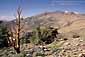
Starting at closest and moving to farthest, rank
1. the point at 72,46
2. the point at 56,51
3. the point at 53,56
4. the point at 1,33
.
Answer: the point at 53,56
the point at 56,51
the point at 72,46
the point at 1,33

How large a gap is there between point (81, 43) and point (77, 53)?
326 cm

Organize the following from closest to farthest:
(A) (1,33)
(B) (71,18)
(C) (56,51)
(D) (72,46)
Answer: (C) (56,51) → (D) (72,46) → (A) (1,33) → (B) (71,18)

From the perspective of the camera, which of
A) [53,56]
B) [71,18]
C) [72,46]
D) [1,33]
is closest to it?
[53,56]

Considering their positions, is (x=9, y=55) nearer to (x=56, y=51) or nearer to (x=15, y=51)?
(x=15, y=51)

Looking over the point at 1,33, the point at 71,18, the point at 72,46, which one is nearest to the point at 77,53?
the point at 72,46

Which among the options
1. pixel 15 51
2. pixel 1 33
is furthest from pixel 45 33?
pixel 15 51

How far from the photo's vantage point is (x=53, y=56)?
15984mm

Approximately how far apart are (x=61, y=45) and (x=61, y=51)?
2.41m

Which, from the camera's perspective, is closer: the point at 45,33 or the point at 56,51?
the point at 56,51

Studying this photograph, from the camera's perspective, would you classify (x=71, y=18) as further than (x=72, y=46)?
Yes

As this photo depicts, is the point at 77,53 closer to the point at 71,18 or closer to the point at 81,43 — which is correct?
the point at 81,43

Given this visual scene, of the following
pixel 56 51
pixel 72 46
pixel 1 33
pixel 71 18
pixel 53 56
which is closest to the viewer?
pixel 53 56

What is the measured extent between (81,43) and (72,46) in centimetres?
118

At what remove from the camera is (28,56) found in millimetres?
16016
